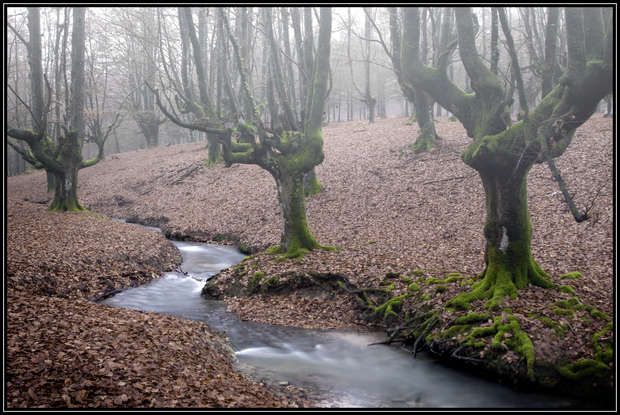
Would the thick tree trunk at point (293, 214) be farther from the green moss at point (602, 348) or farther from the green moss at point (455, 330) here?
the green moss at point (602, 348)

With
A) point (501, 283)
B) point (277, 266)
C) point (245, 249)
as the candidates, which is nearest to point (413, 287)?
point (501, 283)

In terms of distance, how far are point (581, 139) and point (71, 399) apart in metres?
18.1

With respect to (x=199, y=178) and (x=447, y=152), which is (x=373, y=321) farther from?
(x=199, y=178)

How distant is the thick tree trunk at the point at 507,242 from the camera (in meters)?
7.56

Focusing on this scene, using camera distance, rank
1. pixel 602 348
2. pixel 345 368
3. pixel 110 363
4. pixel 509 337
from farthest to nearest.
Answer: pixel 345 368 → pixel 509 337 → pixel 602 348 → pixel 110 363

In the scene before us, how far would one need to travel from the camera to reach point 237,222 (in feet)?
53.8

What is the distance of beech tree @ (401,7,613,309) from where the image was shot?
6.68 meters

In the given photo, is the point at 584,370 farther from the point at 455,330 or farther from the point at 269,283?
the point at 269,283

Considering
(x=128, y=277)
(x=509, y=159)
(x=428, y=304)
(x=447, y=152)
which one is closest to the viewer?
(x=509, y=159)

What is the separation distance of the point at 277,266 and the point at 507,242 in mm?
5492

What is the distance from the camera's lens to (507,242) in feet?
25.3

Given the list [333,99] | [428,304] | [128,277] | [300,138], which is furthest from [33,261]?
[333,99]

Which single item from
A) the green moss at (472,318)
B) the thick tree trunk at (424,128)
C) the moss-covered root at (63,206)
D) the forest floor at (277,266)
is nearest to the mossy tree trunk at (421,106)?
the thick tree trunk at (424,128)

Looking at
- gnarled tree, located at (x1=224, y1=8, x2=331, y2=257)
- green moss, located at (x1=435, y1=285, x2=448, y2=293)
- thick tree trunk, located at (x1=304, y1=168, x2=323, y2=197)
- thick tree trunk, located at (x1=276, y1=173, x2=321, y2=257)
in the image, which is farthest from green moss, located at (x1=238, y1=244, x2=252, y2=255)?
green moss, located at (x1=435, y1=285, x2=448, y2=293)
